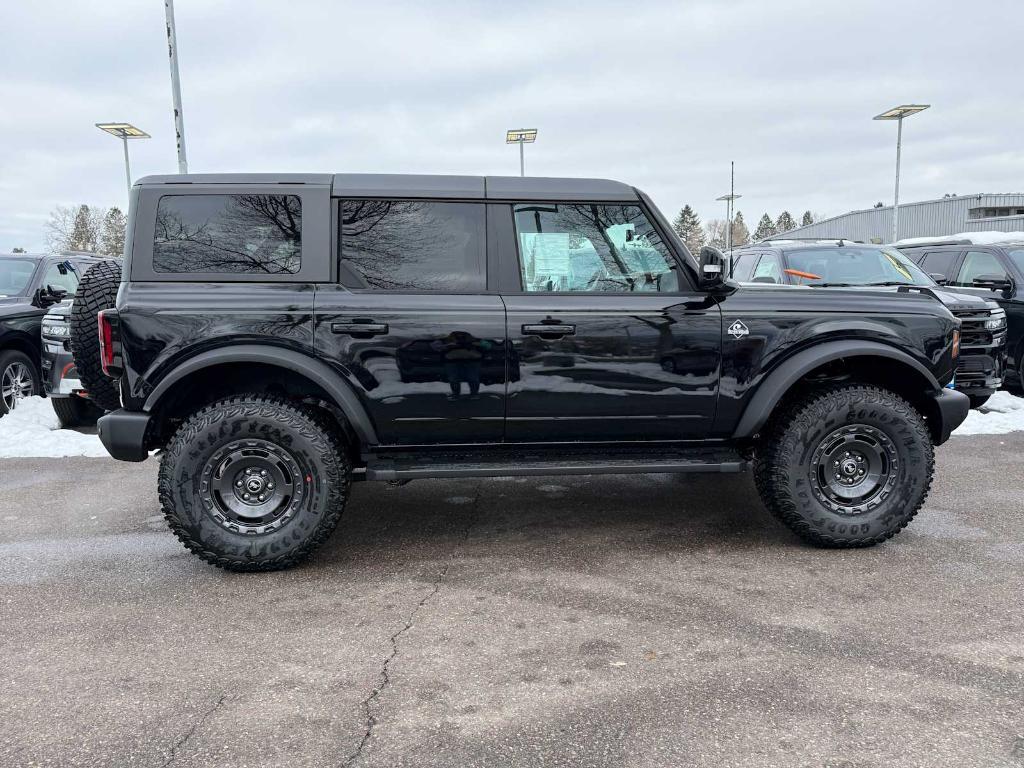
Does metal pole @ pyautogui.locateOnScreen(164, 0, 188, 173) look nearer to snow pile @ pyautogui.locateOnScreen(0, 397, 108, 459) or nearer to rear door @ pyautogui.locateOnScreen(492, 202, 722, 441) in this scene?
snow pile @ pyautogui.locateOnScreen(0, 397, 108, 459)

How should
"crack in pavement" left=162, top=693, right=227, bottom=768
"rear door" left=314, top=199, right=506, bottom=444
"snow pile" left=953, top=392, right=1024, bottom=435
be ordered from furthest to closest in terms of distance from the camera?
"snow pile" left=953, top=392, right=1024, bottom=435
"rear door" left=314, top=199, right=506, bottom=444
"crack in pavement" left=162, top=693, right=227, bottom=768

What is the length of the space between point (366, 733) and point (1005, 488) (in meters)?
4.82

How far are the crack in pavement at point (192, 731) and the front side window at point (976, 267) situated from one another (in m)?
9.44

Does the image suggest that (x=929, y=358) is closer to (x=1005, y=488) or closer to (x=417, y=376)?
(x=1005, y=488)

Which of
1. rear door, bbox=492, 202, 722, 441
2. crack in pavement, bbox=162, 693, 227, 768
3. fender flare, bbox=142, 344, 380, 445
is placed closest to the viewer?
crack in pavement, bbox=162, 693, 227, 768

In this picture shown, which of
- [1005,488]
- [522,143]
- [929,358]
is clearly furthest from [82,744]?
[522,143]

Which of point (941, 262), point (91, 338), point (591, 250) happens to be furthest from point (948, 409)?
point (941, 262)

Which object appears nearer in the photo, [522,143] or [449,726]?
[449,726]

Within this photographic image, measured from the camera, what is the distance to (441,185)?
3.96 meters

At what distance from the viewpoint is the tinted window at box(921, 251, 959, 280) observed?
9.93m

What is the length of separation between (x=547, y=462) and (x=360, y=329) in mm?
1181

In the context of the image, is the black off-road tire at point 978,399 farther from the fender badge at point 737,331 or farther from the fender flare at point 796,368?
the fender badge at point 737,331

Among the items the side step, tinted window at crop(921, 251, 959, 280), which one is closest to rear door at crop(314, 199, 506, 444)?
the side step

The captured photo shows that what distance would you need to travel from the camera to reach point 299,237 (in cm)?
385
